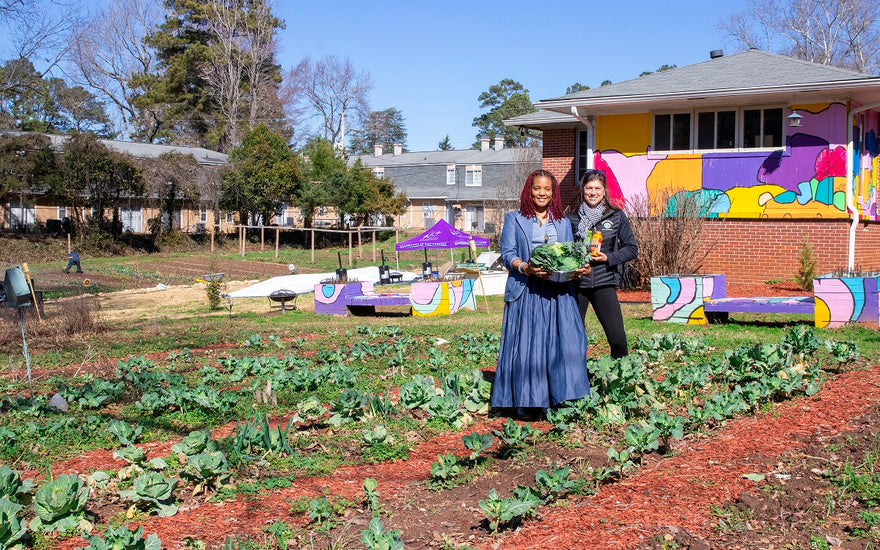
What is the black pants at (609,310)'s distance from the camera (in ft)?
21.8

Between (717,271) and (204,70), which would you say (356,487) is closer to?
(717,271)

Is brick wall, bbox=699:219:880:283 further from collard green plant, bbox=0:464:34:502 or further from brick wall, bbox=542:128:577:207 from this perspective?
collard green plant, bbox=0:464:34:502

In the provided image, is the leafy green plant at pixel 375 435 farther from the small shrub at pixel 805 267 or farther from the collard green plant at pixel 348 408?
the small shrub at pixel 805 267

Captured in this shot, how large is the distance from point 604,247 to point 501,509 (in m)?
3.34

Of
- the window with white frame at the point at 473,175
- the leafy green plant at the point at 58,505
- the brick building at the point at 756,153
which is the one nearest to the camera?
the leafy green plant at the point at 58,505

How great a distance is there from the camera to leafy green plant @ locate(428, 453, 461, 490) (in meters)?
4.57

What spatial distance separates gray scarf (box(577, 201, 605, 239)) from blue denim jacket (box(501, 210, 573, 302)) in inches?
29.4

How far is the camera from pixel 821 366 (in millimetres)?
7457

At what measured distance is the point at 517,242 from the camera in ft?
19.5

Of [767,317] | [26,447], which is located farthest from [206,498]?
[767,317]

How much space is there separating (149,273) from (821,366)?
26.3m

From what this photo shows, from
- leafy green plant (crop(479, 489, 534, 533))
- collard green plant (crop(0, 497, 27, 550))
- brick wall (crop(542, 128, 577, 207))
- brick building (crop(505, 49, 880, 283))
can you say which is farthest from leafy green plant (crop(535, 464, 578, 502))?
brick wall (crop(542, 128, 577, 207))

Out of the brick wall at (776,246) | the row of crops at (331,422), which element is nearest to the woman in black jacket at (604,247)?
the row of crops at (331,422)

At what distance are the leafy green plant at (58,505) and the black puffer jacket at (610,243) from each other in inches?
161
